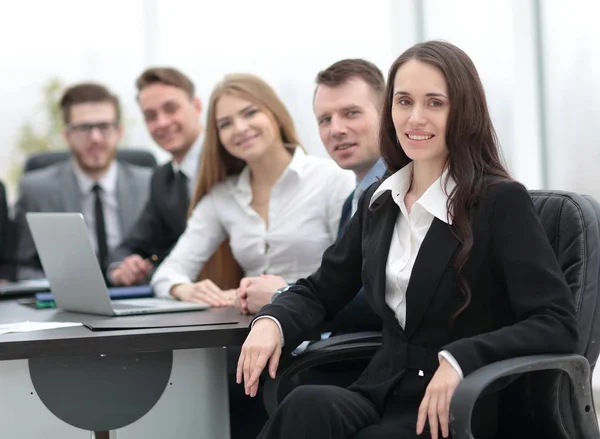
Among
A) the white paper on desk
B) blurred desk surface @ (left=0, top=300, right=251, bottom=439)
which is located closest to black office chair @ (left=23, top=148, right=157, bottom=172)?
the white paper on desk

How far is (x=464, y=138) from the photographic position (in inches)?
75.5

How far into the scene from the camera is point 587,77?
10.2 feet

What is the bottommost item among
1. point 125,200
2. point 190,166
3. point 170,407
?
point 170,407

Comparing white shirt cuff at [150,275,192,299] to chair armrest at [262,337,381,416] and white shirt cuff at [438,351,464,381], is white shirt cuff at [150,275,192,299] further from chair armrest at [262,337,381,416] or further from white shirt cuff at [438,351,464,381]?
white shirt cuff at [438,351,464,381]

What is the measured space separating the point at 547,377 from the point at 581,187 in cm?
153

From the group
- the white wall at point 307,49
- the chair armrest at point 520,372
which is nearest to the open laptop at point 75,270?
the chair armrest at point 520,372

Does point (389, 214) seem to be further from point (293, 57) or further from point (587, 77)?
point (293, 57)

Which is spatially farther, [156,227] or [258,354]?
[156,227]

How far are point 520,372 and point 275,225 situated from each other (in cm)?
142

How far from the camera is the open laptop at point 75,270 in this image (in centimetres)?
240

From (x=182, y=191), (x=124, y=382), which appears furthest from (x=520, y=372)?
(x=182, y=191)

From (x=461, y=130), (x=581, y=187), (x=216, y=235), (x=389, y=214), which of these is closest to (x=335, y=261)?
(x=389, y=214)

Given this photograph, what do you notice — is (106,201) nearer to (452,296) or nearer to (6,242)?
(6,242)

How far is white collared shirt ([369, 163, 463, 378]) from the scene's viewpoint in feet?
6.35
